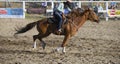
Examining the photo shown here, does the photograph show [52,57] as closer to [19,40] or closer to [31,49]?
[31,49]

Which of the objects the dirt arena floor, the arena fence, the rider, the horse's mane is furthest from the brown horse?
the arena fence

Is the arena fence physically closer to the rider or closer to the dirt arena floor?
the dirt arena floor

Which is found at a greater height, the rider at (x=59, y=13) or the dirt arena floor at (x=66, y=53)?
the rider at (x=59, y=13)

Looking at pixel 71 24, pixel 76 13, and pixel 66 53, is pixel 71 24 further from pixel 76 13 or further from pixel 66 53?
pixel 66 53

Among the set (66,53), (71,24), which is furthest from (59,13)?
(66,53)

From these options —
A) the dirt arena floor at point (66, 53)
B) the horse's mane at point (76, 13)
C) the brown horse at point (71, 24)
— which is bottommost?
the dirt arena floor at point (66, 53)

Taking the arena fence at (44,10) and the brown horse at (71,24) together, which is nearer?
the brown horse at (71,24)

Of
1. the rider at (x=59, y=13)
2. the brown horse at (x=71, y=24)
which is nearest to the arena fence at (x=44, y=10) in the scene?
the brown horse at (x=71, y=24)

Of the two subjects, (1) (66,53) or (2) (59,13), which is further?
(2) (59,13)

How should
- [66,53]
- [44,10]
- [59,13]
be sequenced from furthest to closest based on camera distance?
[44,10] → [59,13] → [66,53]

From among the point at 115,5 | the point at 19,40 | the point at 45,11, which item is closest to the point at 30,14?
the point at 45,11

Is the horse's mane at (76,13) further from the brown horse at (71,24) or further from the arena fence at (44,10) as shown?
the arena fence at (44,10)

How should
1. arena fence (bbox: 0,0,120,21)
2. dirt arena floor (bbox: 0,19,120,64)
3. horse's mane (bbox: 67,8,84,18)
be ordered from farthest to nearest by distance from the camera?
arena fence (bbox: 0,0,120,21)
horse's mane (bbox: 67,8,84,18)
dirt arena floor (bbox: 0,19,120,64)

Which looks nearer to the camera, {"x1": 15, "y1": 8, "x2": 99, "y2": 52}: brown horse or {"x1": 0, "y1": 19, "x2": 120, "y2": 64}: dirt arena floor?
{"x1": 0, "y1": 19, "x2": 120, "y2": 64}: dirt arena floor
